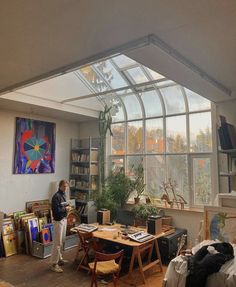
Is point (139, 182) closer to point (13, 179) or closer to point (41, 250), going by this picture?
point (41, 250)

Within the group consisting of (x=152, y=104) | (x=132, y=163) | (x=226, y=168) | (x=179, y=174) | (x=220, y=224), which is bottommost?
(x=220, y=224)

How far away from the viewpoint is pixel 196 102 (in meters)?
5.71

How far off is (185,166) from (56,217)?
3056 millimetres

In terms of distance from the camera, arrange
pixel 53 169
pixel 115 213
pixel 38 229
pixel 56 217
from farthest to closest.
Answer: pixel 53 169, pixel 115 213, pixel 38 229, pixel 56 217

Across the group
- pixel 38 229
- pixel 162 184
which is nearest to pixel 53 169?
pixel 38 229

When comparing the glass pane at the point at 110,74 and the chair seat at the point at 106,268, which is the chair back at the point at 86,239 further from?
the glass pane at the point at 110,74

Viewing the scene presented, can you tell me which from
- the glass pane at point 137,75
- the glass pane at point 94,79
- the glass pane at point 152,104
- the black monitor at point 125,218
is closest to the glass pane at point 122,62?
the glass pane at point 137,75

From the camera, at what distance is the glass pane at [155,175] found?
20.3ft

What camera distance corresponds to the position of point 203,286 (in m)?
2.24

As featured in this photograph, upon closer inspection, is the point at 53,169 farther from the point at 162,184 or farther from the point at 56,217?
the point at 162,184

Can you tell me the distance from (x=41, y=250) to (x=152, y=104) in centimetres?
427

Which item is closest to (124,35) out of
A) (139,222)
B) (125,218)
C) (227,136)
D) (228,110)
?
(227,136)

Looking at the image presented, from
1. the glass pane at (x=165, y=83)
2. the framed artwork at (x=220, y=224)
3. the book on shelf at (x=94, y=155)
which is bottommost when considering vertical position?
the framed artwork at (x=220, y=224)

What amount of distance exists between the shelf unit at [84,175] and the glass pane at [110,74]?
1.67 m
